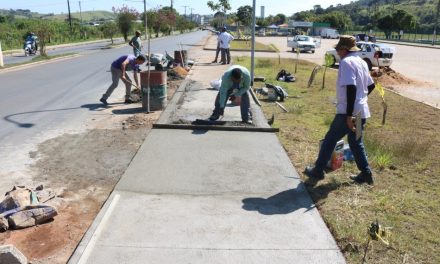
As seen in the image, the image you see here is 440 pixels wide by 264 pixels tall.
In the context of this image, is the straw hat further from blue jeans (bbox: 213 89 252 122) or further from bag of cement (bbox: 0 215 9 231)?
bag of cement (bbox: 0 215 9 231)

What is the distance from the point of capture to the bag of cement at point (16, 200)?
4.76 meters

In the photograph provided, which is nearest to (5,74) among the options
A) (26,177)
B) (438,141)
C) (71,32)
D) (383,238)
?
(26,177)

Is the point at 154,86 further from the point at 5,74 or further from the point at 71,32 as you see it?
the point at 71,32

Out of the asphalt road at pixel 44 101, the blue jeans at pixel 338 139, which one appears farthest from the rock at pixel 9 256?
the blue jeans at pixel 338 139

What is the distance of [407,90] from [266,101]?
6623 millimetres

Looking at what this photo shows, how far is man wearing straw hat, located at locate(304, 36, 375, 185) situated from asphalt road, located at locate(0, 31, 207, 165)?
4760 millimetres

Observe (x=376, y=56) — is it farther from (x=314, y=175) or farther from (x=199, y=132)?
(x=314, y=175)

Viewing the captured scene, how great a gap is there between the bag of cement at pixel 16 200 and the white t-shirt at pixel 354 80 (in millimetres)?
3821

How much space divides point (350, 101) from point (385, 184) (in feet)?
4.63

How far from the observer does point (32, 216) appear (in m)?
4.58

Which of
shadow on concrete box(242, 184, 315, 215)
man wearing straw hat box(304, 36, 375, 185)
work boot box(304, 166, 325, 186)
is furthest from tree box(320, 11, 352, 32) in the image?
shadow on concrete box(242, 184, 315, 215)

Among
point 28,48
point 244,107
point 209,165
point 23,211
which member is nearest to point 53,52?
point 28,48

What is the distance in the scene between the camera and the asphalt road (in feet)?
27.9

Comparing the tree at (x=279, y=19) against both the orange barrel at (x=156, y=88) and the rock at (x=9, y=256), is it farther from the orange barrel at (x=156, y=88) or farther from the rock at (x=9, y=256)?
the rock at (x=9, y=256)
